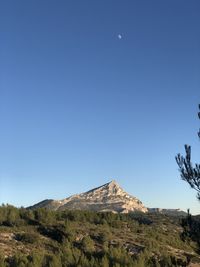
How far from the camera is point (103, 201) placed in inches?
5861

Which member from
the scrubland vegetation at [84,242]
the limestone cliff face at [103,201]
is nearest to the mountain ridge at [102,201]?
the limestone cliff face at [103,201]

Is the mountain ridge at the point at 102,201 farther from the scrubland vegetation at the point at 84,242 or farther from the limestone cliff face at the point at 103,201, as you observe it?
the scrubland vegetation at the point at 84,242

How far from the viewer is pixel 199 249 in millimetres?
27438

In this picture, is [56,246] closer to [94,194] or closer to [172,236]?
[172,236]

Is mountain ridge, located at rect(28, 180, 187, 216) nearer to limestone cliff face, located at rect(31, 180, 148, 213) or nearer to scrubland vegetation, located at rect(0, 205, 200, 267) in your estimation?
limestone cliff face, located at rect(31, 180, 148, 213)

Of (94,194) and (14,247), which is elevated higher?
→ (94,194)

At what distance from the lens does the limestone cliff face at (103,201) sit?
5344 inches

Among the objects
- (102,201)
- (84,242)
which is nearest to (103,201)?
(102,201)

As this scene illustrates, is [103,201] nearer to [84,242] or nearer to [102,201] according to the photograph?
[102,201]

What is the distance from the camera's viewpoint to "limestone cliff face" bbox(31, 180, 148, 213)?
13575 cm

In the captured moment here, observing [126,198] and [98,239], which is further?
[126,198]

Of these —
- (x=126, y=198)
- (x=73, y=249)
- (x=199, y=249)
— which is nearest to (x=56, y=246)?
(x=73, y=249)

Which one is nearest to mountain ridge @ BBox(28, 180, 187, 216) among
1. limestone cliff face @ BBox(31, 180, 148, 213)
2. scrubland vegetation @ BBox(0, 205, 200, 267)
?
limestone cliff face @ BBox(31, 180, 148, 213)

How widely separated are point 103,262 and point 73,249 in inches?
206
